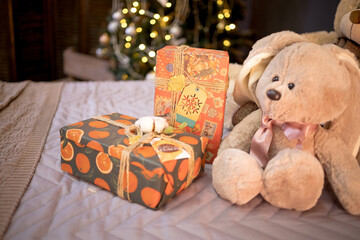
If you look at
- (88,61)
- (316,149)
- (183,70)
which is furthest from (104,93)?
(88,61)

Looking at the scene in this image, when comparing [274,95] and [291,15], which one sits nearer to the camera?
[274,95]

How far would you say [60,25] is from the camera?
3.15 m

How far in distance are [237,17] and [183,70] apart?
1.63m

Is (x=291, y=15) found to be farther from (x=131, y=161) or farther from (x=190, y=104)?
(x=131, y=161)

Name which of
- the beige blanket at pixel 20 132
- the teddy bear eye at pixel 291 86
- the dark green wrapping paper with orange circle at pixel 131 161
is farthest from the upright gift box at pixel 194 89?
the beige blanket at pixel 20 132

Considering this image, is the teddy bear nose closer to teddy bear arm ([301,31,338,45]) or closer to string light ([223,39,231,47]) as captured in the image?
teddy bear arm ([301,31,338,45])

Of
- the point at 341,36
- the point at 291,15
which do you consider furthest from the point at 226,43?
the point at 341,36

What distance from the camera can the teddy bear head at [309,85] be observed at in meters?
0.75

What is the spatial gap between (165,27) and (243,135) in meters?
1.60

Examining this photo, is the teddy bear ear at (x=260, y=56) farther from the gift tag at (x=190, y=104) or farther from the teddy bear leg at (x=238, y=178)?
the teddy bear leg at (x=238, y=178)

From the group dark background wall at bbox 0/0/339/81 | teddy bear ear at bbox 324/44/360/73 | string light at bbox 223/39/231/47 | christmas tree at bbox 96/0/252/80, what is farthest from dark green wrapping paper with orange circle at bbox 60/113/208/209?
dark background wall at bbox 0/0/339/81

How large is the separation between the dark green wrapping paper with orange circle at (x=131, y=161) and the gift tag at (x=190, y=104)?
4.7 inches

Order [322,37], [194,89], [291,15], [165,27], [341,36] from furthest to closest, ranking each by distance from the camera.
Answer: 1. [291,15]
2. [165,27]
3. [322,37]
4. [341,36]
5. [194,89]

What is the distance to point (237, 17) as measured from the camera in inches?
96.2
